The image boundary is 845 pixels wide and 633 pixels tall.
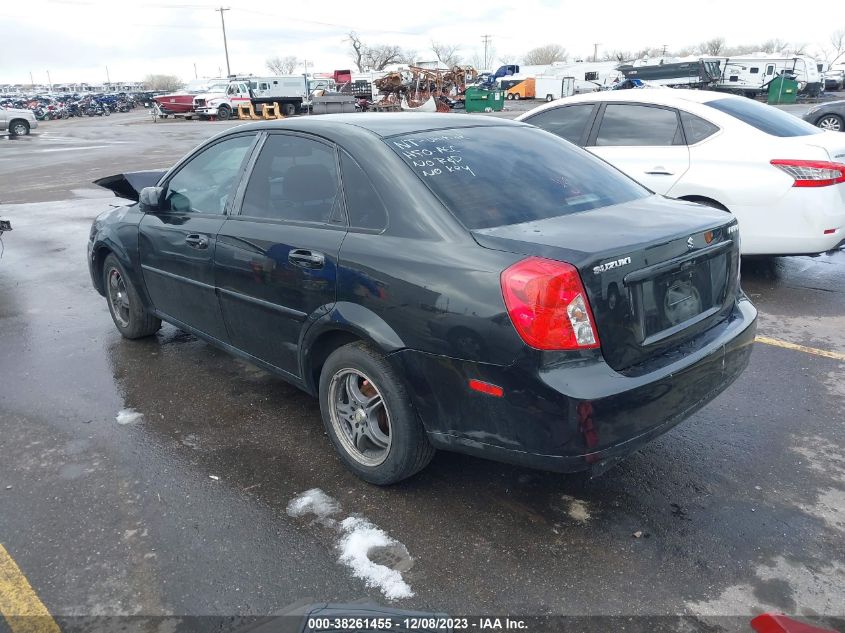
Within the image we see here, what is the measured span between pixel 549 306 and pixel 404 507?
1.24m

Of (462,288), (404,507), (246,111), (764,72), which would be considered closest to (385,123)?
(462,288)

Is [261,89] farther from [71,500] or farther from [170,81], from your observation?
[170,81]

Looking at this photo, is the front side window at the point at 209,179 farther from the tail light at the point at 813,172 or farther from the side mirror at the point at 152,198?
the tail light at the point at 813,172

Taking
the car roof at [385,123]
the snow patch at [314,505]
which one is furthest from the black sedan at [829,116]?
the snow patch at [314,505]

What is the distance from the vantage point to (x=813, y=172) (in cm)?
546

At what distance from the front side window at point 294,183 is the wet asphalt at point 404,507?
127 cm

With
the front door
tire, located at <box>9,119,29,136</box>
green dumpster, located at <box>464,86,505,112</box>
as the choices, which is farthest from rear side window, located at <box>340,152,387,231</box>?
green dumpster, located at <box>464,86,505,112</box>

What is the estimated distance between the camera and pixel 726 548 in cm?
273

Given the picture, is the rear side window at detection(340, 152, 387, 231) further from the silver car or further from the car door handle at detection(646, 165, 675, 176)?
the silver car

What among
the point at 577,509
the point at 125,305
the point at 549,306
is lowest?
the point at 577,509

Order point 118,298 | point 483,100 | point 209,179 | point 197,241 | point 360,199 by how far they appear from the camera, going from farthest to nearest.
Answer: point 483,100, point 118,298, point 209,179, point 197,241, point 360,199

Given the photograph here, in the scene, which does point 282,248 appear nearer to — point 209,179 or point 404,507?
point 209,179

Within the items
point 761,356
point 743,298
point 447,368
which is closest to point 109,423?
point 447,368

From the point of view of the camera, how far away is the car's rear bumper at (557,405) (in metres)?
2.47
